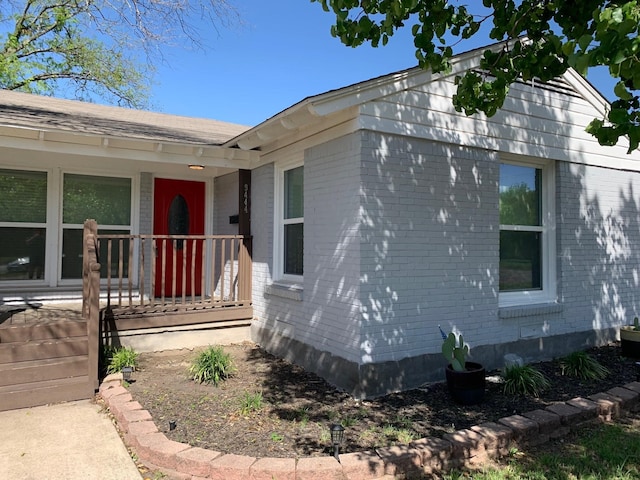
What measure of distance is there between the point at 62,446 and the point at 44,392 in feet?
3.69

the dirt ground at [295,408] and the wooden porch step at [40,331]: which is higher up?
the wooden porch step at [40,331]

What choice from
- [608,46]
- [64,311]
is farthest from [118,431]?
[608,46]

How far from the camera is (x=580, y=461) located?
3.51 m

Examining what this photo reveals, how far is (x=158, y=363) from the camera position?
19.3ft

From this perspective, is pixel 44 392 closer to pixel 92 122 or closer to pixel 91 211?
pixel 91 211

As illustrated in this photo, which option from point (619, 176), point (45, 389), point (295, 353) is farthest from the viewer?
point (619, 176)

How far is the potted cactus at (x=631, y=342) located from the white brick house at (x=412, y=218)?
1.44 ft

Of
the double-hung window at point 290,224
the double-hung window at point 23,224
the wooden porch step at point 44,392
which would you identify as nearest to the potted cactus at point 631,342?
the double-hung window at point 290,224

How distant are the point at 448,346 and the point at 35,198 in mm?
6459

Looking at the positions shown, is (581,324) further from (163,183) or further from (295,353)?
(163,183)

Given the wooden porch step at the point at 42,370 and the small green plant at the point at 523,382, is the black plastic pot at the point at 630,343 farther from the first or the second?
the wooden porch step at the point at 42,370

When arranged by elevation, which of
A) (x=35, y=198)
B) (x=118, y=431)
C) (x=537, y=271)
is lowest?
(x=118, y=431)

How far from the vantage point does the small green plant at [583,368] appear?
17.6 feet

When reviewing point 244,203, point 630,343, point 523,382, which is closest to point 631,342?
point 630,343
